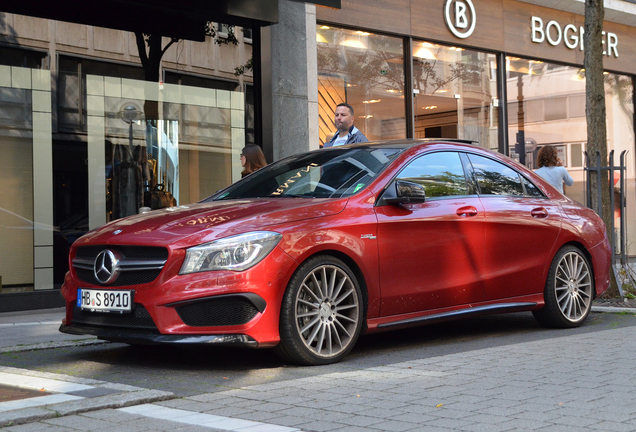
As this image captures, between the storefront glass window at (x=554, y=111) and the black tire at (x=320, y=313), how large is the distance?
10.9 m

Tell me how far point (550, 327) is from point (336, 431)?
165 inches

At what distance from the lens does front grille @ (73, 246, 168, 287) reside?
5.17 metres

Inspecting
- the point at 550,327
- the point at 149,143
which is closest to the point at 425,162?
the point at 550,327

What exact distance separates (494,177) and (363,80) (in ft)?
23.1

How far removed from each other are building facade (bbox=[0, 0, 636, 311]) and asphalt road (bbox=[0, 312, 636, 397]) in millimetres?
3908

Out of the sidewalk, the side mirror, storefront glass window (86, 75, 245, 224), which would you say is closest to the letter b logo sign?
storefront glass window (86, 75, 245, 224)

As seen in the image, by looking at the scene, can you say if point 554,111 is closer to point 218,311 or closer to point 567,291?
point 567,291

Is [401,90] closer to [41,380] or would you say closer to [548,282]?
[548,282]

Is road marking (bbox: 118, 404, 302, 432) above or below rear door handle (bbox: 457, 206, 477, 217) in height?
below

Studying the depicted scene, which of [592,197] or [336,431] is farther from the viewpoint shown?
[592,197]

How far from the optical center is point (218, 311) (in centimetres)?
512

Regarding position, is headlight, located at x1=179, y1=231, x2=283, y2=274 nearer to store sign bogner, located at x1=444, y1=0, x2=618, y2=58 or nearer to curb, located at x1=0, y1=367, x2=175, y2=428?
curb, located at x1=0, y1=367, x2=175, y2=428

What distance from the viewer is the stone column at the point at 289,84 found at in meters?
11.8

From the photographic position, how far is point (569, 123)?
17453 mm
